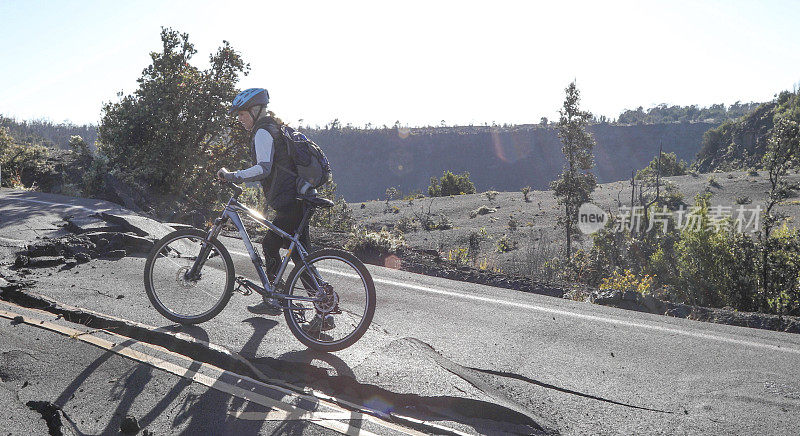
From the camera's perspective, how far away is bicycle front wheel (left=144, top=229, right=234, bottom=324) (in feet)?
15.6

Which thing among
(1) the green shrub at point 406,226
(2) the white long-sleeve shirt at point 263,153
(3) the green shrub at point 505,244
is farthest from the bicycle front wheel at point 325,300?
(1) the green shrub at point 406,226

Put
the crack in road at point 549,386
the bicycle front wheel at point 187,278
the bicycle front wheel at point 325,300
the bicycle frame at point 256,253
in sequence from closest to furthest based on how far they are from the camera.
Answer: the crack in road at point 549,386, the bicycle front wheel at point 325,300, the bicycle frame at point 256,253, the bicycle front wheel at point 187,278

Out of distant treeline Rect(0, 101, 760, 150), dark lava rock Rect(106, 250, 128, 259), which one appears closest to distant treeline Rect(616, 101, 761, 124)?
distant treeline Rect(0, 101, 760, 150)

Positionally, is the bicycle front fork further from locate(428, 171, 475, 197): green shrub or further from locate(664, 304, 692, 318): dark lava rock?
locate(428, 171, 475, 197): green shrub

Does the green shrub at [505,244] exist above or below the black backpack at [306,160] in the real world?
below

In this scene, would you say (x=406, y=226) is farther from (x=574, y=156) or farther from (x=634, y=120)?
(x=634, y=120)

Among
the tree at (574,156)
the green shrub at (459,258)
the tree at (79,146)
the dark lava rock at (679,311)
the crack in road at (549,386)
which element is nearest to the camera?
the crack in road at (549,386)

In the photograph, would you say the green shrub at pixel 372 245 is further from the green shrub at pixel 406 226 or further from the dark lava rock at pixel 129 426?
the green shrub at pixel 406 226

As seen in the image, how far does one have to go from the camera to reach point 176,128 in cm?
1392

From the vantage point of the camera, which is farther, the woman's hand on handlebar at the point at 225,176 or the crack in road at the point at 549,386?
the woman's hand on handlebar at the point at 225,176

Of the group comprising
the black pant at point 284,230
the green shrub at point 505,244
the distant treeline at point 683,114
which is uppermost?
the distant treeline at point 683,114

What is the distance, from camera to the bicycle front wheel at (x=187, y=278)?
15.6 ft

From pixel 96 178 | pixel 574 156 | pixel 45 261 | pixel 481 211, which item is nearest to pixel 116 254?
pixel 45 261

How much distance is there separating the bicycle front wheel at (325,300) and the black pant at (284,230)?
396 millimetres
